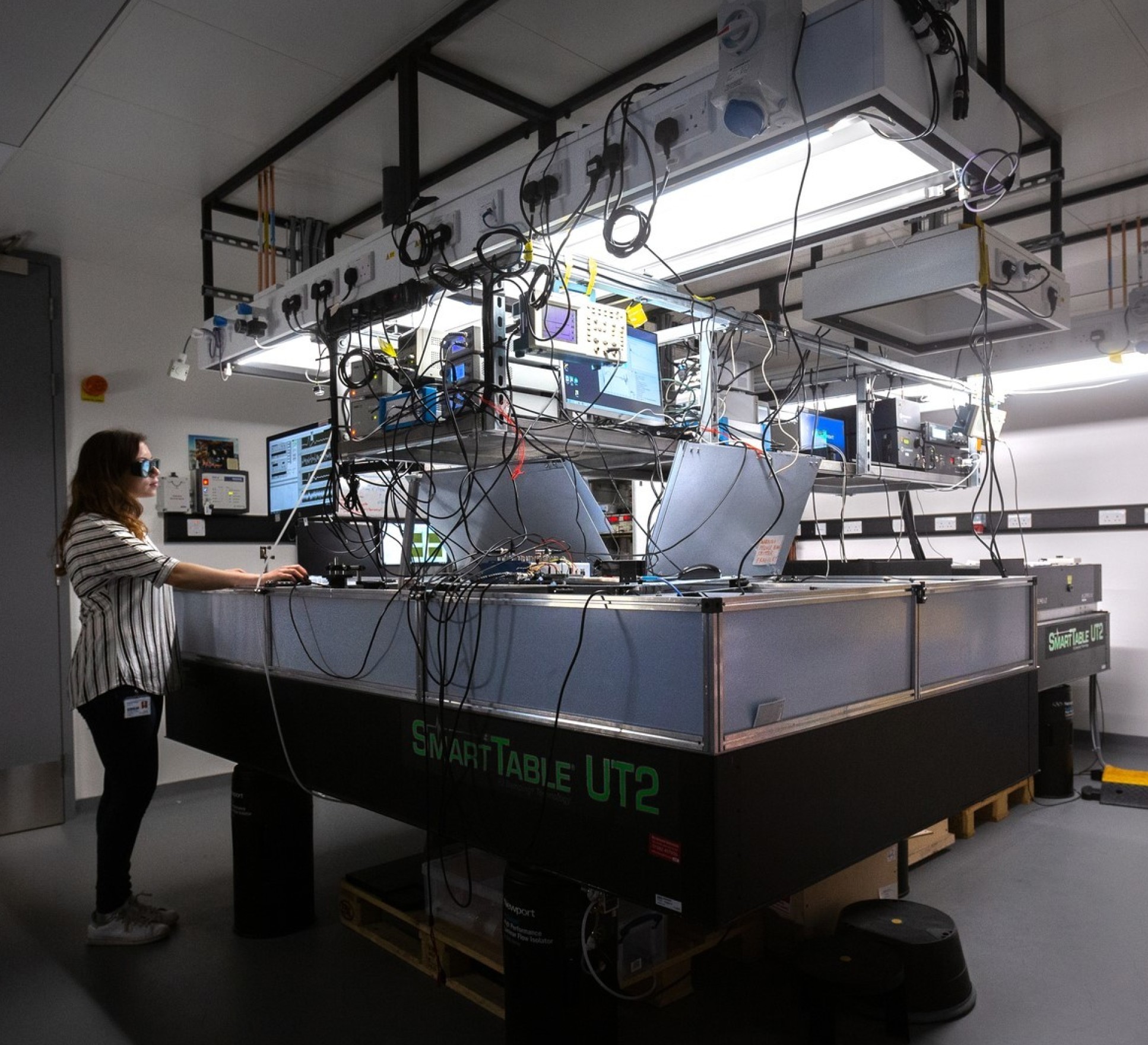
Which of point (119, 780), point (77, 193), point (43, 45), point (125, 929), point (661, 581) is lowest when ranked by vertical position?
point (125, 929)

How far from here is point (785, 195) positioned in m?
1.73

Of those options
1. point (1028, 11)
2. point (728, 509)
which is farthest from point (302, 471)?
point (1028, 11)

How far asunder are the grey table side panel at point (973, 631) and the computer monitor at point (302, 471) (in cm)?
173

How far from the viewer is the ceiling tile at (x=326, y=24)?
7.33ft

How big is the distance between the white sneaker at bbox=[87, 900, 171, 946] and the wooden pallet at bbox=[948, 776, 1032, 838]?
262 centimetres

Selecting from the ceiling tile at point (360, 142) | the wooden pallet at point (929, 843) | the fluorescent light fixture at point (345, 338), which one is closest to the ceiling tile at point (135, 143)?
the ceiling tile at point (360, 142)

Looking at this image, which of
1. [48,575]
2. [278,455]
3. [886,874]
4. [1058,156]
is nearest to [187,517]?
[48,575]

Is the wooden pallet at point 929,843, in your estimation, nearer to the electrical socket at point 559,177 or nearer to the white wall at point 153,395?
the electrical socket at point 559,177

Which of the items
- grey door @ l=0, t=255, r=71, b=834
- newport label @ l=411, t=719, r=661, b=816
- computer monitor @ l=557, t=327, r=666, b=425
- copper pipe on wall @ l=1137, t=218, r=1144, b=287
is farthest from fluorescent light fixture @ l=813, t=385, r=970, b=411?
grey door @ l=0, t=255, r=71, b=834

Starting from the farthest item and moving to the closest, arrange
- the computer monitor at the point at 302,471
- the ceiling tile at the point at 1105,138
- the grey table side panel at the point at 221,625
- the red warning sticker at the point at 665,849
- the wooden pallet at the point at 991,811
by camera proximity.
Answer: the wooden pallet at the point at 991,811 < the ceiling tile at the point at 1105,138 < the computer monitor at the point at 302,471 < the grey table side panel at the point at 221,625 < the red warning sticker at the point at 665,849

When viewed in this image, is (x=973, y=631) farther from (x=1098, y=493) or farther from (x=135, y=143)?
(x=1098, y=493)

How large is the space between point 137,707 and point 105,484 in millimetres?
649

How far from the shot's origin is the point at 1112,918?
8.15 feet

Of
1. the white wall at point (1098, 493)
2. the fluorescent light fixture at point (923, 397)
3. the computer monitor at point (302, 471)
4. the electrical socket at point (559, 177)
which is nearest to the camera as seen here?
the electrical socket at point (559, 177)
